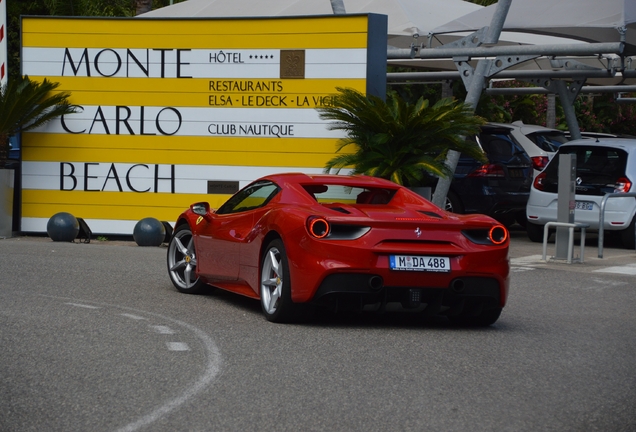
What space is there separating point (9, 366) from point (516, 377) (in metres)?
3.06

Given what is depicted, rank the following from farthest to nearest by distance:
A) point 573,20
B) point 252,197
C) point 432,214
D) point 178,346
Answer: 1. point 573,20
2. point 252,197
3. point 432,214
4. point 178,346

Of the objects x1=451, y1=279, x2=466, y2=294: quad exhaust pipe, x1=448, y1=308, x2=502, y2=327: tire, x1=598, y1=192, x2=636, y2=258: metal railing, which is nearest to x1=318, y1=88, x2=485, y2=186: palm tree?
x1=598, y1=192, x2=636, y2=258: metal railing

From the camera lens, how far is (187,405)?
5.51 m

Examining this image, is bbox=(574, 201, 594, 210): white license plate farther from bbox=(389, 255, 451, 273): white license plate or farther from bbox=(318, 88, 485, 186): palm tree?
bbox=(389, 255, 451, 273): white license plate

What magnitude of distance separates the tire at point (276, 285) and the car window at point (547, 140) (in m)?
10.9

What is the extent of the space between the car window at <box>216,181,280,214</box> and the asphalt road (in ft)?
2.89

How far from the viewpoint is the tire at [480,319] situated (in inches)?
339

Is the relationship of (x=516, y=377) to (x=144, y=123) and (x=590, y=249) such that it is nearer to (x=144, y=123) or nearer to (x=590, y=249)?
(x=590, y=249)

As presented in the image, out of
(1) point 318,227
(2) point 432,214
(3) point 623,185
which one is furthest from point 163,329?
(3) point 623,185

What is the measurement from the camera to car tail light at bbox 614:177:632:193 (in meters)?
16.2

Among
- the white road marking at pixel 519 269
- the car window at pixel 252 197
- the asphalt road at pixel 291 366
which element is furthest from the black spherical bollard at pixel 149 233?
the car window at pixel 252 197

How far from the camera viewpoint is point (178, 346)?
23.7 ft

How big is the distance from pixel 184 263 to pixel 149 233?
571 cm

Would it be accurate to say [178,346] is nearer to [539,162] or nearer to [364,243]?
[364,243]
